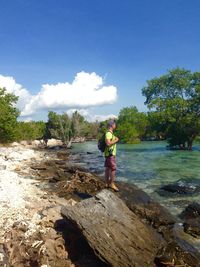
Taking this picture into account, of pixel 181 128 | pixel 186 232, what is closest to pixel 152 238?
pixel 186 232

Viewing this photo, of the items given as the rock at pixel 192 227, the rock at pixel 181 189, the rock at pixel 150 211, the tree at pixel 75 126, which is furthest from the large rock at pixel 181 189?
the tree at pixel 75 126

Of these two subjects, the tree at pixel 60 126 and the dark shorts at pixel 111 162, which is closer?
the dark shorts at pixel 111 162

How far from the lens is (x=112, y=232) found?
686 cm

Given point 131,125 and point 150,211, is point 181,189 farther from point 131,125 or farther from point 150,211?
point 131,125

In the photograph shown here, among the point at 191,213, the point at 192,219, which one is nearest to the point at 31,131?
the point at 191,213

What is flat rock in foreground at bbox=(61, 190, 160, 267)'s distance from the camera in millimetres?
6348

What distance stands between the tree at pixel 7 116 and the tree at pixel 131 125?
45839 millimetres

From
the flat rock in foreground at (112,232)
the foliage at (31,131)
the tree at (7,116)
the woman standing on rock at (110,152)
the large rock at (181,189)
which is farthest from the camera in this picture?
the foliage at (31,131)

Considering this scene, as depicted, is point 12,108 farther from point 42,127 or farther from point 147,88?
point 42,127

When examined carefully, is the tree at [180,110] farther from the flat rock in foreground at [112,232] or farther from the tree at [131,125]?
the flat rock in foreground at [112,232]

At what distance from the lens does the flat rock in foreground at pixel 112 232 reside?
6.35 meters

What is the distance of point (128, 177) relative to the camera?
2064cm

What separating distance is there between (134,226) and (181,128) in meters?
46.6

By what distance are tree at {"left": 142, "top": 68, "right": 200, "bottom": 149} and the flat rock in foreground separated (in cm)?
4562
